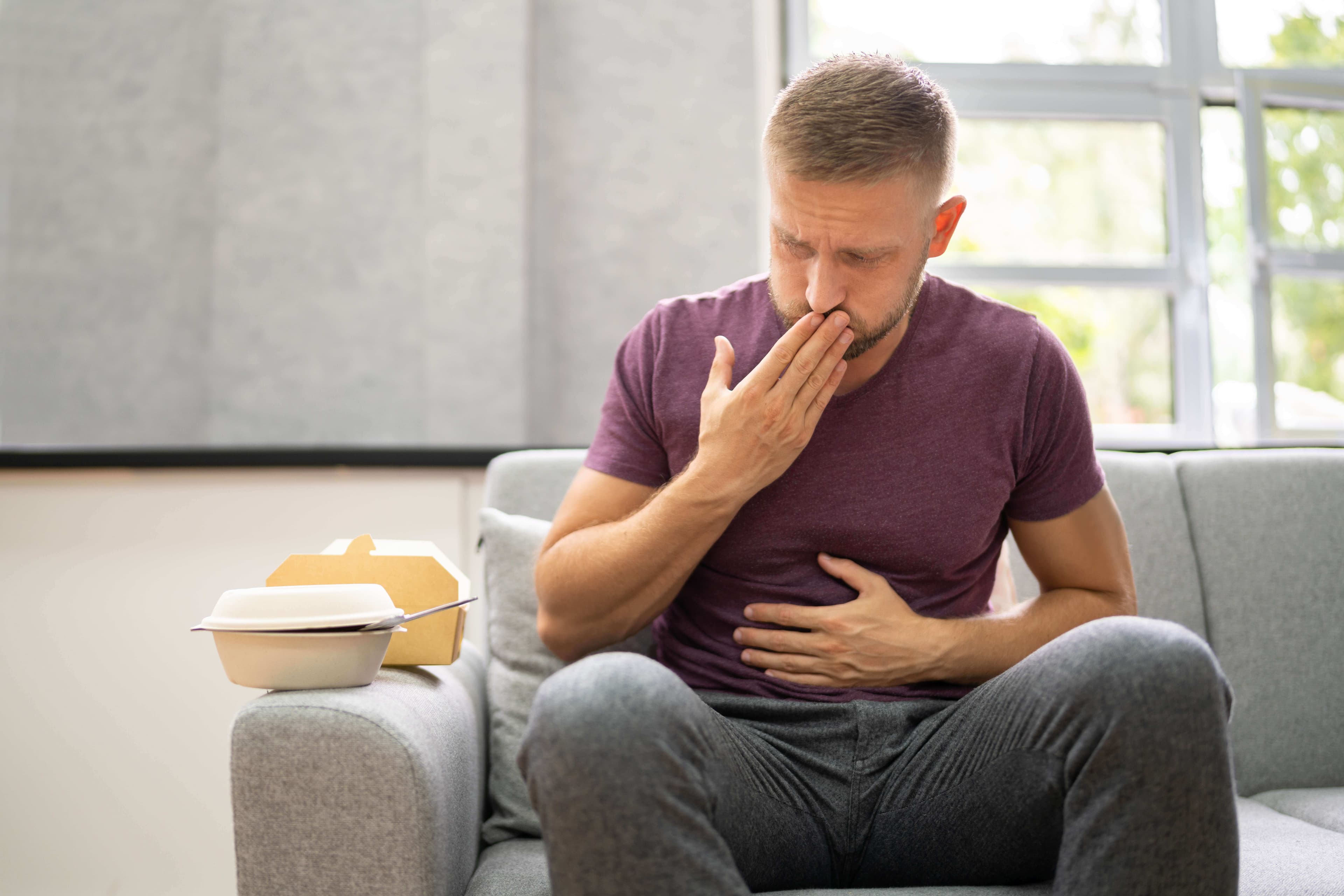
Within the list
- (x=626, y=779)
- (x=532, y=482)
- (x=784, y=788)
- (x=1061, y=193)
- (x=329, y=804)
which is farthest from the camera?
(x=1061, y=193)

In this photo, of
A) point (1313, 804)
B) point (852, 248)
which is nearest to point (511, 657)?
point (852, 248)

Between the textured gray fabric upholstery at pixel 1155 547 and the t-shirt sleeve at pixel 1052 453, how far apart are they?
31cm

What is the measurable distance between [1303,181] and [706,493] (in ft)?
7.67

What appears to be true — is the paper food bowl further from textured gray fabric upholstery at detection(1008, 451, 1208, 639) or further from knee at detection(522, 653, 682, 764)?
textured gray fabric upholstery at detection(1008, 451, 1208, 639)

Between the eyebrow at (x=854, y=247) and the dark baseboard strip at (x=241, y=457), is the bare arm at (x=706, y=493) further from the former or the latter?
the dark baseboard strip at (x=241, y=457)

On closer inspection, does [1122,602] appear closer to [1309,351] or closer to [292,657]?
[292,657]

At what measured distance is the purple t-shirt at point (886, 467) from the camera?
1191mm

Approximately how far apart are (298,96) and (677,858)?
6.50 ft

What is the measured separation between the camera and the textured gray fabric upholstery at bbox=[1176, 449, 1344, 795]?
4.92 ft

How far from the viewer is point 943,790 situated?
0.99 meters

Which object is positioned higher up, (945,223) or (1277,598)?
(945,223)

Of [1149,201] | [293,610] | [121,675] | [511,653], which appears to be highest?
[1149,201]

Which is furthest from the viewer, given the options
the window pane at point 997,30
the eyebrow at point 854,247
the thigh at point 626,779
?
the window pane at point 997,30

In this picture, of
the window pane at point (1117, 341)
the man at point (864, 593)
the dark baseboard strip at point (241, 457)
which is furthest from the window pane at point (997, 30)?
the man at point (864, 593)
